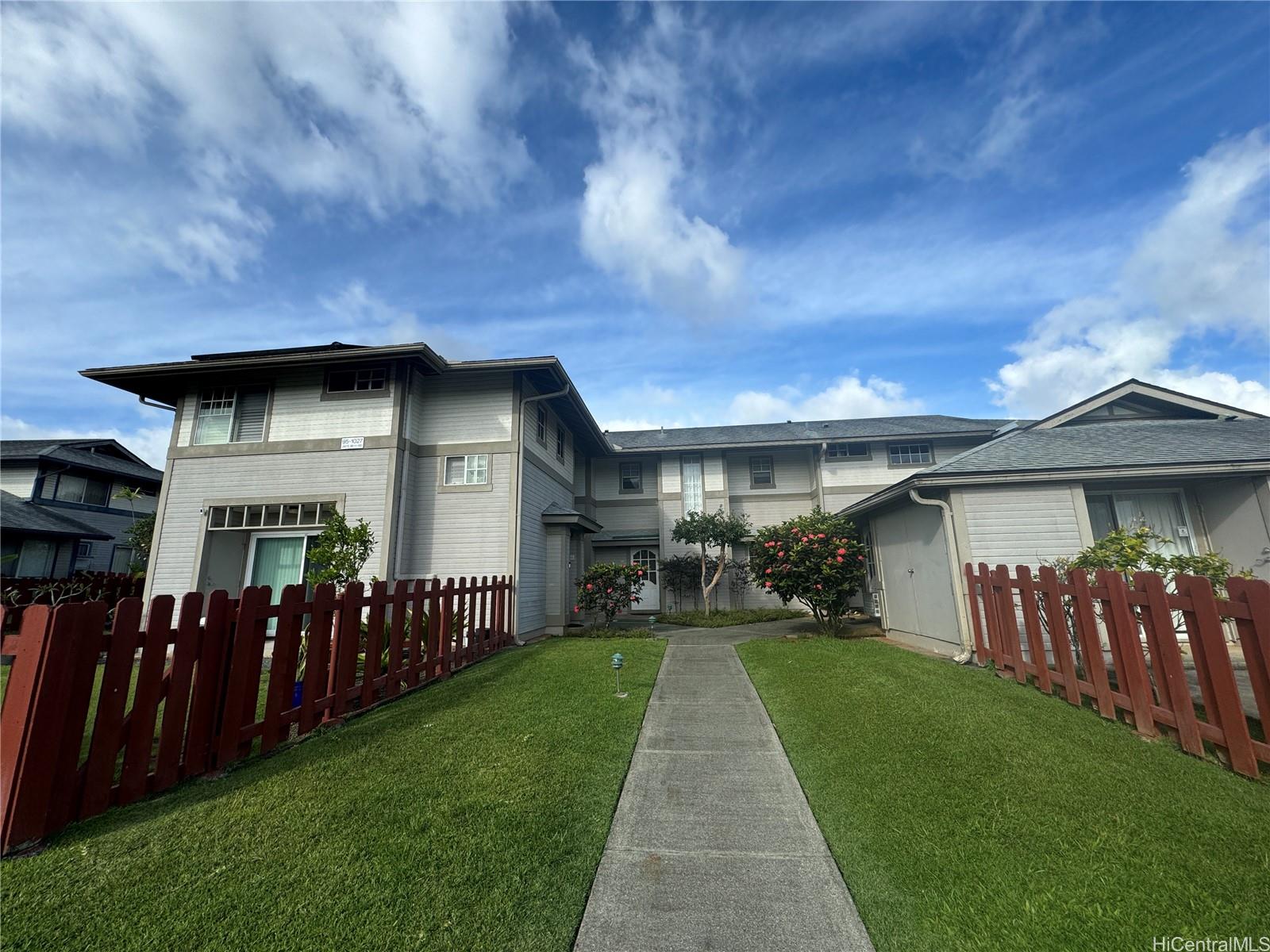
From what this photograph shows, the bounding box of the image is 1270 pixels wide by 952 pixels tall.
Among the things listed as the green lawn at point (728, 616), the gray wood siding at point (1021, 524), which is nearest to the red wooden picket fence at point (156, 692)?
the gray wood siding at point (1021, 524)

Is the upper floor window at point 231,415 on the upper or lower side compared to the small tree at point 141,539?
upper

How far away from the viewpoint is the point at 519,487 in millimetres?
10812

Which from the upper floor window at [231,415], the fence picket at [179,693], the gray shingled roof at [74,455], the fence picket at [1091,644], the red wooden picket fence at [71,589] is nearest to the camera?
the fence picket at [179,693]

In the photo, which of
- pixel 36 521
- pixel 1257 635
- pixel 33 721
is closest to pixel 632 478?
pixel 1257 635

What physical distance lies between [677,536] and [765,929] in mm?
13721

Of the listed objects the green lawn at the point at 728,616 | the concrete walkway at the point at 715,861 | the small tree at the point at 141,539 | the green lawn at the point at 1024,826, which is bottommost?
the concrete walkway at the point at 715,861

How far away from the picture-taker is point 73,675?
2.91 metres

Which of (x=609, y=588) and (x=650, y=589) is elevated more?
(x=609, y=588)

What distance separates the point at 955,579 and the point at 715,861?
7.14m

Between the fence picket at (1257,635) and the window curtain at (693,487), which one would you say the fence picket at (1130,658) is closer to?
the fence picket at (1257,635)

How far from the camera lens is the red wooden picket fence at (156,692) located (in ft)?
9.00

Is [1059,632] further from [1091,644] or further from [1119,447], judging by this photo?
[1119,447]

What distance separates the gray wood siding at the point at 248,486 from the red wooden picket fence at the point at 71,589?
259cm

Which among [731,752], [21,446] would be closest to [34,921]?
[731,752]
